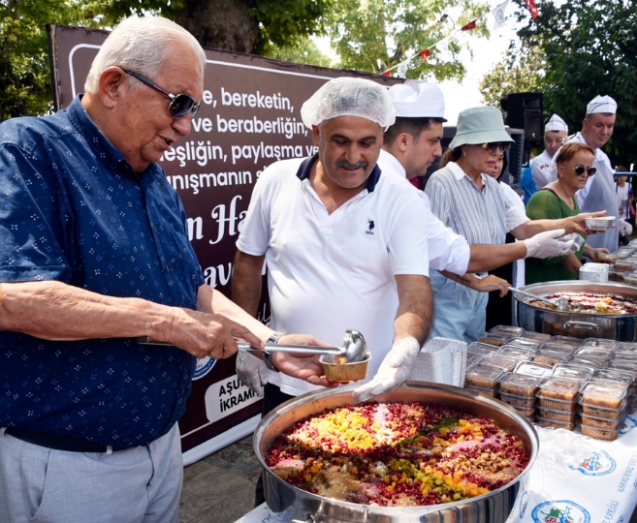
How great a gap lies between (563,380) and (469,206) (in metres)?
1.33

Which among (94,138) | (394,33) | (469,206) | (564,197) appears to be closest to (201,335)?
(94,138)

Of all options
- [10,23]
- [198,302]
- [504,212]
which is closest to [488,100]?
[10,23]

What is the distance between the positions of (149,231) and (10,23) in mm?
12096

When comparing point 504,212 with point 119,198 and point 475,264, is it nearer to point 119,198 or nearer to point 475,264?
point 475,264

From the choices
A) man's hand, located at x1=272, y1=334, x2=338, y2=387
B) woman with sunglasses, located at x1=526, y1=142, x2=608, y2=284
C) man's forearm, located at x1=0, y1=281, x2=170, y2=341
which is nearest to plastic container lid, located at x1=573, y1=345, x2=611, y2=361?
man's hand, located at x1=272, y1=334, x2=338, y2=387

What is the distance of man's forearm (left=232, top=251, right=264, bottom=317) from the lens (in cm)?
211

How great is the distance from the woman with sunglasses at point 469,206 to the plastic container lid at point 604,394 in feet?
3.43

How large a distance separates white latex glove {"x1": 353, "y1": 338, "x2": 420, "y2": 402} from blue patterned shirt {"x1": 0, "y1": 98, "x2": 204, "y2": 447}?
47 centimetres

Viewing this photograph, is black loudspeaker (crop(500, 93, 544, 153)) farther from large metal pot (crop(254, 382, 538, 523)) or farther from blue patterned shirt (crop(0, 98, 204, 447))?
blue patterned shirt (crop(0, 98, 204, 447))

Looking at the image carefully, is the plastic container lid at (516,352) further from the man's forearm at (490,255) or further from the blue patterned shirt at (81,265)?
the blue patterned shirt at (81,265)

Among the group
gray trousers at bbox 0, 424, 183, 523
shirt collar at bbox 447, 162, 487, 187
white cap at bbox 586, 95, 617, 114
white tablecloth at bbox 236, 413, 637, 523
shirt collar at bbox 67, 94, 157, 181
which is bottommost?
white tablecloth at bbox 236, 413, 637, 523

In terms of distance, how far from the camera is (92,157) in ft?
4.18

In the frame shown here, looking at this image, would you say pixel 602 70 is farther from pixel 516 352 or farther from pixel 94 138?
pixel 94 138

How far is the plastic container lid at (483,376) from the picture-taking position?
1.83 metres
